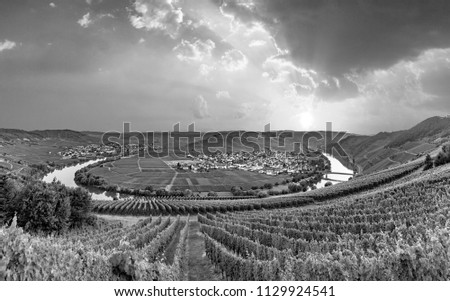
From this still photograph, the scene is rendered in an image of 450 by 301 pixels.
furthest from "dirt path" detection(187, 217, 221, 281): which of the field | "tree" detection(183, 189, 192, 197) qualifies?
the field

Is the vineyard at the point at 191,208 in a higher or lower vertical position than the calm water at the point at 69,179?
higher

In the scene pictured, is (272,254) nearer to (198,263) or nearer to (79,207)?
(198,263)

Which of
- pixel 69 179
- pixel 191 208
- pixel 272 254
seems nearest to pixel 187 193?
pixel 191 208

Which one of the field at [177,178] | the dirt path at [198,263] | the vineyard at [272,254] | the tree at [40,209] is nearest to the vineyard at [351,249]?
the vineyard at [272,254]

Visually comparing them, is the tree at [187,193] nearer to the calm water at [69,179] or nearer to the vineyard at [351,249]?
the calm water at [69,179]

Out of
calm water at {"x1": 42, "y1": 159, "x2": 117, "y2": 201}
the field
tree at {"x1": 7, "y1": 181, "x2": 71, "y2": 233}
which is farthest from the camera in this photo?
the field

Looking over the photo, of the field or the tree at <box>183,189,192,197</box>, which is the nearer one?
the tree at <box>183,189,192,197</box>

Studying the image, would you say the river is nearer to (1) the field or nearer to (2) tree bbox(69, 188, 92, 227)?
(1) the field
